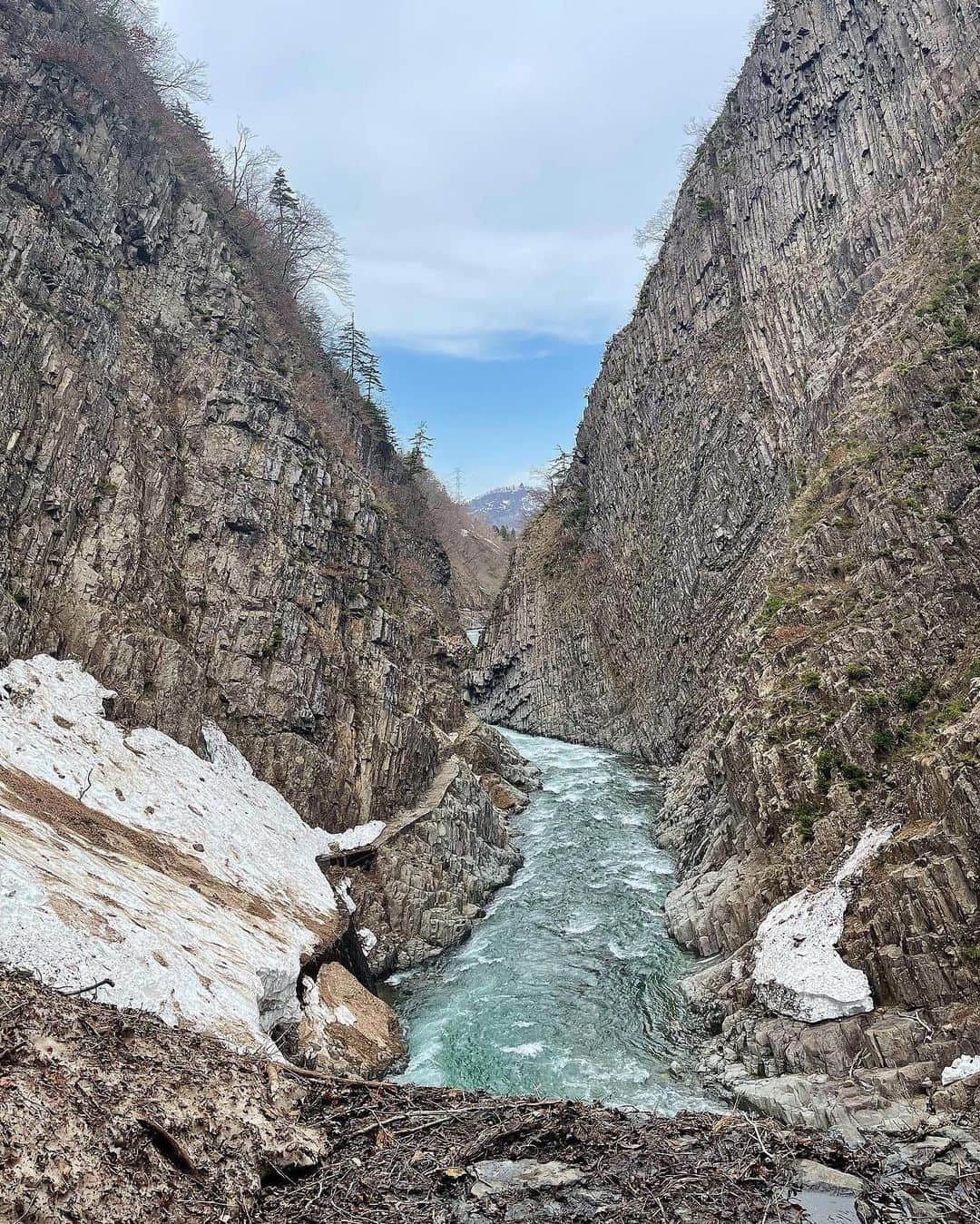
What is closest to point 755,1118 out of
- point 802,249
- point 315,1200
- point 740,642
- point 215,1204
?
point 315,1200

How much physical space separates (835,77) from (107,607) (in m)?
47.3

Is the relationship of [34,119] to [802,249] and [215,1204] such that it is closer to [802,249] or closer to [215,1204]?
[215,1204]

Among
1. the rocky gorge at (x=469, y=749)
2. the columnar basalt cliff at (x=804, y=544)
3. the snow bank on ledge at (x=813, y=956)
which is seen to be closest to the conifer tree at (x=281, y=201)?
the rocky gorge at (x=469, y=749)

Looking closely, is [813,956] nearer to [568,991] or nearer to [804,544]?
[568,991]

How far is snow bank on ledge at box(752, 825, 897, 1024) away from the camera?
14766 millimetres

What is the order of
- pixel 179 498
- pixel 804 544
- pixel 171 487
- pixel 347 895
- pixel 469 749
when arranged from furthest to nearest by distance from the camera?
1. pixel 469 749
2. pixel 804 544
3. pixel 179 498
4. pixel 171 487
5. pixel 347 895

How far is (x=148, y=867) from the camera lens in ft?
50.8

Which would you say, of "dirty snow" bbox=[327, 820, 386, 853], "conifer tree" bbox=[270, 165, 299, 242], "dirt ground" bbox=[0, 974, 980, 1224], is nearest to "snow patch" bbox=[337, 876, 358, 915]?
"dirty snow" bbox=[327, 820, 386, 853]

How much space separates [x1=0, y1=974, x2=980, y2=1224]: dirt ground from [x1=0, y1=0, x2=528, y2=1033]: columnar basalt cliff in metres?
12.5

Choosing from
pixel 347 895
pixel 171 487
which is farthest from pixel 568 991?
pixel 171 487

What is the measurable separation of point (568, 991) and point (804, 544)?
748 inches

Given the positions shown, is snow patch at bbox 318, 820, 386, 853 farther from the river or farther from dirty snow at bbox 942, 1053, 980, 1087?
dirty snow at bbox 942, 1053, 980, 1087

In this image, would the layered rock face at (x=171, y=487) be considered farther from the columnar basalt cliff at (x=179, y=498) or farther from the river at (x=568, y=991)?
the river at (x=568, y=991)

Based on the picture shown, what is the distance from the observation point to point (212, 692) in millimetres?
24922
